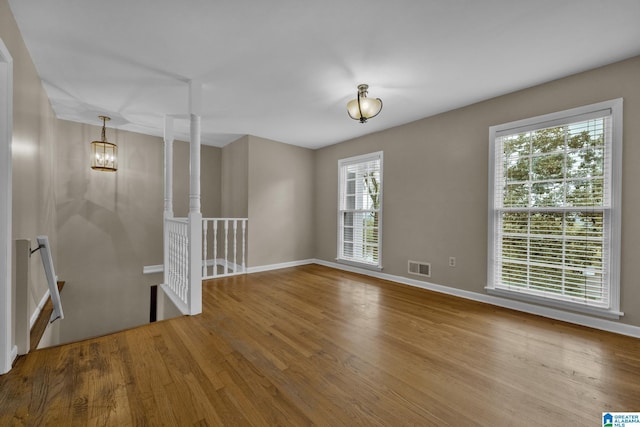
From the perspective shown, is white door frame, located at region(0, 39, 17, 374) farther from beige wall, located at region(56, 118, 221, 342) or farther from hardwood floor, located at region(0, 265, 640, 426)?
beige wall, located at region(56, 118, 221, 342)

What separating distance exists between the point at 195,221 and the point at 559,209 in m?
3.70

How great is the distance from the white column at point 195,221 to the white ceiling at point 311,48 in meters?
0.20

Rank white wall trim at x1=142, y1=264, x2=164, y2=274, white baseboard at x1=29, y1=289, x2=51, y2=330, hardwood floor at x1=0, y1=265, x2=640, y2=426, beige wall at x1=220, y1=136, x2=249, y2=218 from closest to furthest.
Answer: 1. hardwood floor at x1=0, y1=265, x2=640, y2=426
2. white baseboard at x1=29, y1=289, x2=51, y2=330
3. white wall trim at x1=142, y1=264, x2=164, y2=274
4. beige wall at x1=220, y1=136, x2=249, y2=218

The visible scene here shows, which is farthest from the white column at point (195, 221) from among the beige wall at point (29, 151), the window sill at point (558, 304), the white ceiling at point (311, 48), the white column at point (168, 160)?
the window sill at point (558, 304)

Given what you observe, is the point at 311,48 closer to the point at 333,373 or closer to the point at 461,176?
the point at 461,176

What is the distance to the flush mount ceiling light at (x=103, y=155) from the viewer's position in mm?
3727

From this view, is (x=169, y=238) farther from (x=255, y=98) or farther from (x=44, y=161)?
(x=255, y=98)

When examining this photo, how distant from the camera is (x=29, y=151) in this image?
7.52ft

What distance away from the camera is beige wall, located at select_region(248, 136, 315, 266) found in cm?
466

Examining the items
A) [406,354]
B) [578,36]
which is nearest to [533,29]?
[578,36]

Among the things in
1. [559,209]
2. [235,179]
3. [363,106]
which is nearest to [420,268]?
[559,209]

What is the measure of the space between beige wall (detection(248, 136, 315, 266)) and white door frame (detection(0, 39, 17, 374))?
2.97 metres

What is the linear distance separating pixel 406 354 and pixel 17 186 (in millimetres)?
3275

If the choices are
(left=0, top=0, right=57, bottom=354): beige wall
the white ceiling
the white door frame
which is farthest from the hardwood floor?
the white ceiling
